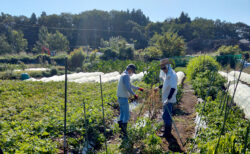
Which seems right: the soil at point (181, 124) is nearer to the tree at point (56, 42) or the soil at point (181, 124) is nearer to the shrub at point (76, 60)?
the shrub at point (76, 60)

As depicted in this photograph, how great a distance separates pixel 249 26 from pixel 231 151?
76048 millimetres

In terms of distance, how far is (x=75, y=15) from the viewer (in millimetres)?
63469

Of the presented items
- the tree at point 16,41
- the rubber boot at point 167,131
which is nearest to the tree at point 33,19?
the tree at point 16,41

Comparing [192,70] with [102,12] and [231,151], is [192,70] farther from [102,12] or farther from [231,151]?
[102,12]

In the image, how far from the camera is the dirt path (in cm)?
403

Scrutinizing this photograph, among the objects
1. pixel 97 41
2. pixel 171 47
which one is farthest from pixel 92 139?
pixel 97 41

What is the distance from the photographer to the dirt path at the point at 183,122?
403 centimetres

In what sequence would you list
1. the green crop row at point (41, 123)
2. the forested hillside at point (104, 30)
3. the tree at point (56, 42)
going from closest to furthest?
1. the green crop row at point (41, 123)
2. the tree at point (56, 42)
3. the forested hillside at point (104, 30)

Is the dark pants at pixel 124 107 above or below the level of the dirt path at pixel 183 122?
above

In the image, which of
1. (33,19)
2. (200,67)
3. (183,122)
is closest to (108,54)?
(200,67)

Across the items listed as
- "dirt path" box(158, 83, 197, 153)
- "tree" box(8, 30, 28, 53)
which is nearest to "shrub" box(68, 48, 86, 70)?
"dirt path" box(158, 83, 197, 153)

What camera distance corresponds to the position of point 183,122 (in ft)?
17.4

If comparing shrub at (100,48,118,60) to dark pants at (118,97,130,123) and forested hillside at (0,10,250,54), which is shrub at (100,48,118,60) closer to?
dark pants at (118,97,130,123)

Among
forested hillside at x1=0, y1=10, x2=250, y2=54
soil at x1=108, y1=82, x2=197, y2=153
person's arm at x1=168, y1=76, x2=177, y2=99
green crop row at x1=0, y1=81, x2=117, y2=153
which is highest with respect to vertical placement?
forested hillside at x1=0, y1=10, x2=250, y2=54
